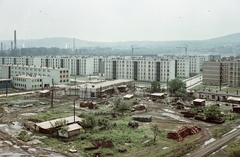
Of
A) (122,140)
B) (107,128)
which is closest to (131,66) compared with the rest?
(107,128)

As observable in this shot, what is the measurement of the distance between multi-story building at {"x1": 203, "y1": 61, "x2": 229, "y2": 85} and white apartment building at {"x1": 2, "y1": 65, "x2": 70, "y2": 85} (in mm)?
16956

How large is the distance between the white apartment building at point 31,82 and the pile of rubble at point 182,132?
1935 centimetres

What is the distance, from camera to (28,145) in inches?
510

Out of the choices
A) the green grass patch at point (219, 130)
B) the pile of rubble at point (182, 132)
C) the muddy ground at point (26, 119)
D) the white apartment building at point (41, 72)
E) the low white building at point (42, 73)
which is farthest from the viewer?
the white apartment building at point (41, 72)

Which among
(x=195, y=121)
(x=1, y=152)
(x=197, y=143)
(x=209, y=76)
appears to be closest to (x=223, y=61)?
(x=209, y=76)

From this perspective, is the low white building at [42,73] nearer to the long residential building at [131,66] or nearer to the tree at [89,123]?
the long residential building at [131,66]

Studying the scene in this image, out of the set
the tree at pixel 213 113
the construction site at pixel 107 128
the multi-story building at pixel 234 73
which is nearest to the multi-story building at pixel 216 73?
the multi-story building at pixel 234 73

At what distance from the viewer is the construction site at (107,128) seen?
12.4 meters

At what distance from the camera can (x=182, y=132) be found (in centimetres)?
1452

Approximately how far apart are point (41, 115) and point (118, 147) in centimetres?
811

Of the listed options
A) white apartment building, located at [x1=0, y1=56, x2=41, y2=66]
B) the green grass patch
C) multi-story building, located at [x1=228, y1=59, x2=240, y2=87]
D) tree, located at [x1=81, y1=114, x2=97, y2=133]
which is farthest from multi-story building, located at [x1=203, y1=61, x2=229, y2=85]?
white apartment building, located at [x1=0, y1=56, x2=41, y2=66]

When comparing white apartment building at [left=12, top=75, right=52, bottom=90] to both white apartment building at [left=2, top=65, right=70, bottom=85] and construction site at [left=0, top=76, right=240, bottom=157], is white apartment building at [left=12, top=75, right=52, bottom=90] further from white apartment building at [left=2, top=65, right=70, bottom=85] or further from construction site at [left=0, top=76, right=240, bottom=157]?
construction site at [left=0, top=76, right=240, bottom=157]

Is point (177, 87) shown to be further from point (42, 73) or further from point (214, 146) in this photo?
point (42, 73)

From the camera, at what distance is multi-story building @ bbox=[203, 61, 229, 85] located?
113ft
